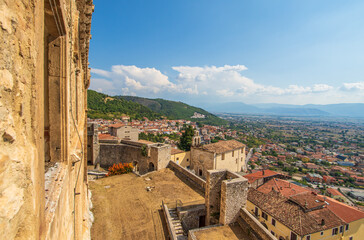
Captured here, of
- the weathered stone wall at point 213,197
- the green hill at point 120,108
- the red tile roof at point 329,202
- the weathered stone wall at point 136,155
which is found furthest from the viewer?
the green hill at point 120,108

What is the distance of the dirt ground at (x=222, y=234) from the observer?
7.91 metres

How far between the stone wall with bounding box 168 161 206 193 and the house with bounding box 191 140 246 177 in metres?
4.98

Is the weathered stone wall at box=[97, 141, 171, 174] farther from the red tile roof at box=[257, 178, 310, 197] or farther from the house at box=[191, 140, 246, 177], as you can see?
the red tile roof at box=[257, 178, 310, 197]

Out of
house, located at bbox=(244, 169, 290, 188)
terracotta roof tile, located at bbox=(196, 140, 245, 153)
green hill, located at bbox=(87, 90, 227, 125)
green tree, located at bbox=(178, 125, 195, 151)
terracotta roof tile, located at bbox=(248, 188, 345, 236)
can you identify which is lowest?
house, located at bbox=(244, 169, 290, 188)

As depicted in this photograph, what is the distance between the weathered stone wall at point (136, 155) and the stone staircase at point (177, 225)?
564 cm

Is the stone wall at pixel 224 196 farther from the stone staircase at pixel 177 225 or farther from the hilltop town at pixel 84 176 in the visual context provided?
the stone staircase at pixel 177 225

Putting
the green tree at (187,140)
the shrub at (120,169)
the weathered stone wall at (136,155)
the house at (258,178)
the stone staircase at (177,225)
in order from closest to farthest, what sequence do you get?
1. the stone staircase at (177,225)
2. the shrub at (120,169)
3. the weathered stone wall at (136,155)
4. the house at (258,178)
5. the green tree at (187,140)

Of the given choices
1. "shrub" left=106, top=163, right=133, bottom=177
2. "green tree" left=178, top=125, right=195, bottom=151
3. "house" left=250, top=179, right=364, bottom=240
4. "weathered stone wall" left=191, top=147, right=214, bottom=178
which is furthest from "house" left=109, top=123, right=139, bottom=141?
"house" left=250, top=179, right=364, bottom=240

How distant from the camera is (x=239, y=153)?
73.4 feet

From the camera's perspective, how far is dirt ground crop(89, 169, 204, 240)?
8258 millimetres

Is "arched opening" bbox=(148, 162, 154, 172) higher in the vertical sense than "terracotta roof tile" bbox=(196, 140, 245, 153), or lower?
lower

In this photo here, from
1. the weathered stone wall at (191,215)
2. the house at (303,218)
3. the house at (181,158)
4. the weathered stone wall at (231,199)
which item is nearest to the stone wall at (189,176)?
the weathered stone wall at (191,215)

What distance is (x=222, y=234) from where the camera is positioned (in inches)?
323

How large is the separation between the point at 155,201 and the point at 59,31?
10.0 m
